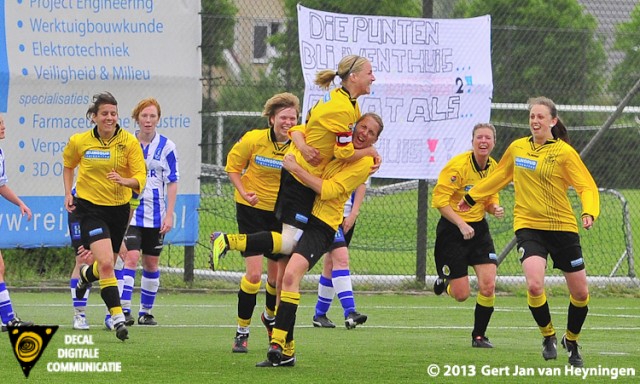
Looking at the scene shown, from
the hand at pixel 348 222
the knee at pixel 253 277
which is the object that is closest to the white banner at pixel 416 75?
the hand at pixel 348 222

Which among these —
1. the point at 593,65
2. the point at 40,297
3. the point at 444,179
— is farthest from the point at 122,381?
the point at 593,65

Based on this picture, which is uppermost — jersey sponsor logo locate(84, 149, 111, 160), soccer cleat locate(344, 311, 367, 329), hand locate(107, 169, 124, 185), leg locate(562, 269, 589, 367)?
jersey sponsor logo locate(84, 149, 111, 160)

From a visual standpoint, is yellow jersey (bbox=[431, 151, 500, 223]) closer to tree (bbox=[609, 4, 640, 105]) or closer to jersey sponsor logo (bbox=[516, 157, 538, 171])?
jersey sponsor logo (bbox=[516, 157, 538, 171])

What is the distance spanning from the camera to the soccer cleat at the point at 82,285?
10766mm

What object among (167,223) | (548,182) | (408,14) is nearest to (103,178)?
(167,223)

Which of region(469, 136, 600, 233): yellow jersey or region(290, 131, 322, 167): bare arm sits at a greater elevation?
region(290, 131, 322, 167): bare arm

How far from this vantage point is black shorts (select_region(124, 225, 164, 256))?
12.3 meters

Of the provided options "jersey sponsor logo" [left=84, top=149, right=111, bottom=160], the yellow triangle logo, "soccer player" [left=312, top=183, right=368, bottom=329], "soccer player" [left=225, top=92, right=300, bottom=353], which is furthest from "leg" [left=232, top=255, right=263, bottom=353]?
"soccer player" [left=312, top=183, right=368, bottom=329]

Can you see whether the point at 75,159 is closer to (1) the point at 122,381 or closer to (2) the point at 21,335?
(2) the point at 21,335

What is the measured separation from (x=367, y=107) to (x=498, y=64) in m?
2.48

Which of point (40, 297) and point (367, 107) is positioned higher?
point (367, 107)

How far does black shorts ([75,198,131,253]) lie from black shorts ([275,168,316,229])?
196 centimetres

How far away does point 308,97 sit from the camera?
603 inches

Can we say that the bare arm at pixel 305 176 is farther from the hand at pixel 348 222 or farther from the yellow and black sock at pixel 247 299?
the hand at pixel 348 222
